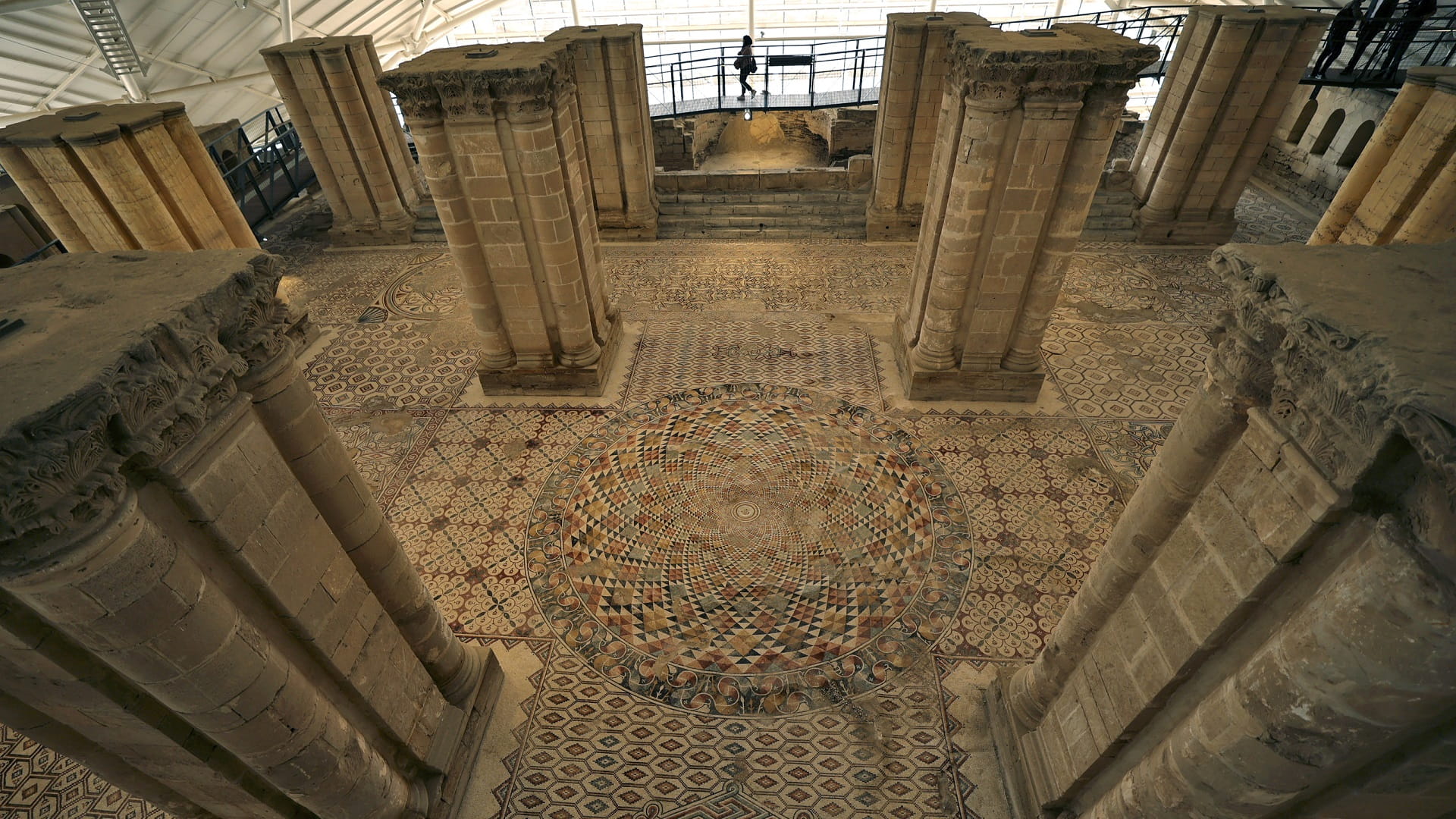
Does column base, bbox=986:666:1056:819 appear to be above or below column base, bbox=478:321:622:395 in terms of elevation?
Result: below

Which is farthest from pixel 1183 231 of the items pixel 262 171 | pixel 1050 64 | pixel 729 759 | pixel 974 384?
pixel 262 171

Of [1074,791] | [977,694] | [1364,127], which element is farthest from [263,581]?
[1364,127]

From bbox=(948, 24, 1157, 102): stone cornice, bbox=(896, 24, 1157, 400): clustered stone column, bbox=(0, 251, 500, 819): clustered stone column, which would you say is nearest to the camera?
bbox=(0, 251, 500, 819): clustered stone column

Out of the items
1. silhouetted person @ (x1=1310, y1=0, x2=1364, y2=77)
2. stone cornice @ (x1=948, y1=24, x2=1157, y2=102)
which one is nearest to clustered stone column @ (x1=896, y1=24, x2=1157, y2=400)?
stone cornice @ (x1=948, y1=24, x2=1157, y2=102)

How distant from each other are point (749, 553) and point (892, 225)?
690cm

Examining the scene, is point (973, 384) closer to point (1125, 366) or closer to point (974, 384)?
point (974, 384)

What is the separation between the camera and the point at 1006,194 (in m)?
5.46

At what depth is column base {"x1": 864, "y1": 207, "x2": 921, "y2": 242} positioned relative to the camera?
1003cm

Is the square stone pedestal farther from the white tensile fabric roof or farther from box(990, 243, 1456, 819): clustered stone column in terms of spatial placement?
the white tensile fabric roof

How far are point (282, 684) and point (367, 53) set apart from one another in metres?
10.4

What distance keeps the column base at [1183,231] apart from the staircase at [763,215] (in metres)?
4.41

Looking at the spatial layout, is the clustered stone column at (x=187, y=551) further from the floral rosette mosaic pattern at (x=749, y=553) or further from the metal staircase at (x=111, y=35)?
the metal staircase at (x=111, y=35)

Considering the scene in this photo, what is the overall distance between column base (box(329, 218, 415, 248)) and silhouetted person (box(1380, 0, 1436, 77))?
15.7 meters

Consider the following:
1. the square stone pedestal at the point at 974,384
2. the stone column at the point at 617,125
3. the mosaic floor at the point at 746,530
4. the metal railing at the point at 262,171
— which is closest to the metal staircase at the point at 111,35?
the metal railing at the point at 262,171
